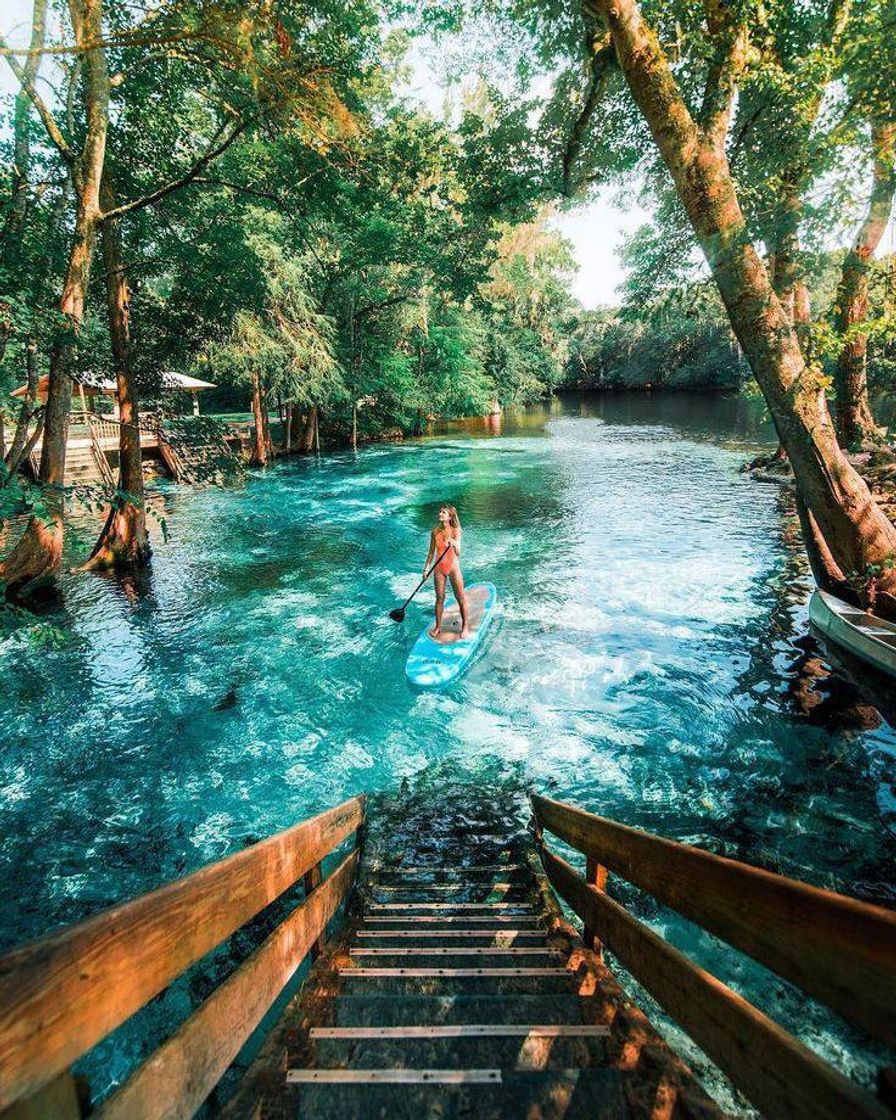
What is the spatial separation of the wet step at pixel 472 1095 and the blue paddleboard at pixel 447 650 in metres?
5.87

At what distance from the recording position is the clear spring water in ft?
16.0

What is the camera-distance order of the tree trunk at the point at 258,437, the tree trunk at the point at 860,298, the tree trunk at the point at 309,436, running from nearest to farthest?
the tree trunk at the point at 860,298, the tree trunk at the point at 258,437, the tree trunk at the point at 309,436

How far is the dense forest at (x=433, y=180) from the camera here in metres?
6.93

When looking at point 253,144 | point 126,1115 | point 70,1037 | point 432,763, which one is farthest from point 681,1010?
point 253,144

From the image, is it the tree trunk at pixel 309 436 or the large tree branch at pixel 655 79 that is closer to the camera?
the large tree branch at pixel 655 79

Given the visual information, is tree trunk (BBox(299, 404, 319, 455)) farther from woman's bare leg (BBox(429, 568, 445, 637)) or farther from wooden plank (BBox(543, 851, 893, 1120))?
wooden plank (BBox(543, 851, 893, 1120))

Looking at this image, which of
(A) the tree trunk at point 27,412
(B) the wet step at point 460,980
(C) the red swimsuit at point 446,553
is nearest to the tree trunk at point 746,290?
(C) the red swimsuit at point 446,553

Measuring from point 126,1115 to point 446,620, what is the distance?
7990 millimetres

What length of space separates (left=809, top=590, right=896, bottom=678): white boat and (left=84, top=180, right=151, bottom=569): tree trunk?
11523 mm

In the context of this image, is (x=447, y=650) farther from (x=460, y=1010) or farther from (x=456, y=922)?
(x=460, y=1010)

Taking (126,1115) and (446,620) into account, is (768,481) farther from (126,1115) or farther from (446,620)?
(126,1115)

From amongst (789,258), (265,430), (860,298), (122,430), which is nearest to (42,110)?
(122,430)

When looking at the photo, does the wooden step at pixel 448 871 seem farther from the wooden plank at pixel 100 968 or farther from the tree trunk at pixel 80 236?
the tree trunk at pixel 80 236

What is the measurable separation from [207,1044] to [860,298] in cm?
1280
